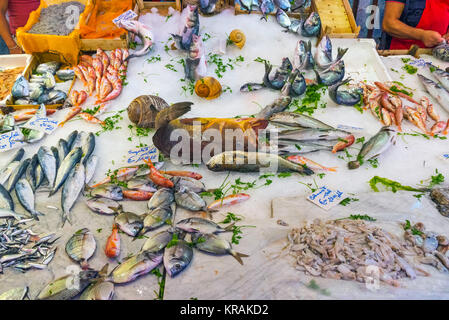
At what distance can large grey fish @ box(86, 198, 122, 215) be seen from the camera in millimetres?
2457

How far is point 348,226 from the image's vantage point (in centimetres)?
220

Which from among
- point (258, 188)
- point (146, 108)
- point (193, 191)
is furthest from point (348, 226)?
point (146, 108)

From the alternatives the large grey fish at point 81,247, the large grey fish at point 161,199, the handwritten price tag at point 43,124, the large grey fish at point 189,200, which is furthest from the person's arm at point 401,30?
the large grey fish at point 81,247

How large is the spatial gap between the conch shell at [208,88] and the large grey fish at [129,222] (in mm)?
1582

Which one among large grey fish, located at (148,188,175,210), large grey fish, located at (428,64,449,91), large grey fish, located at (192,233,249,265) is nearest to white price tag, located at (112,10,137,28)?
large grey fish, located at (148,188,175,210)

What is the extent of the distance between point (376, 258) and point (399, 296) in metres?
0.24

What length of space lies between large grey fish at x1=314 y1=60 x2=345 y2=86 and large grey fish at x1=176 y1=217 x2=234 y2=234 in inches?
82.4

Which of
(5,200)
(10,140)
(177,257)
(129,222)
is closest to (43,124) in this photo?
(10,140)

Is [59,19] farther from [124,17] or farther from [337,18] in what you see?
[337,18]

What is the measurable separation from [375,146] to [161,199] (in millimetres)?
1844

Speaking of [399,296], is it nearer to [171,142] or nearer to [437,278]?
[437,278]

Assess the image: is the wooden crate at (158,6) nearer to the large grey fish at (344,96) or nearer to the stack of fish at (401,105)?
the large grey fish at (344,96)

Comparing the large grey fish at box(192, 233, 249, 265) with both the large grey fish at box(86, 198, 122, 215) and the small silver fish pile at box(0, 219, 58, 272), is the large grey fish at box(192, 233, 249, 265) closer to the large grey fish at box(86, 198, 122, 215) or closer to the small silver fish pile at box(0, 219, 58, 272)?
the large grey fish at box(86, 198, 122, 215)

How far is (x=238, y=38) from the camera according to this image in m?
4.07
